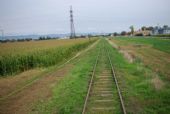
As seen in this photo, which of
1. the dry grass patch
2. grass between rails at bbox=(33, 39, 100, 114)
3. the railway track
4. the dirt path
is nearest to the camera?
the railway track

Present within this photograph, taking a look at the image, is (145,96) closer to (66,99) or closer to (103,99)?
(103,99)

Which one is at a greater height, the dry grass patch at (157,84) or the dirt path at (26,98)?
the dry grass patch at (157,84)

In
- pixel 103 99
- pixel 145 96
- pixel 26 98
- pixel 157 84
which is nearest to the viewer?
pixel 103 99

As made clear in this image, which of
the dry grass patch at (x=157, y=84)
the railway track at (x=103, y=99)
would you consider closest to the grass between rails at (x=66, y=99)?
the railway track at (x=103, y=99)

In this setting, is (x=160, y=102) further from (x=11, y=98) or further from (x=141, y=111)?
(x=11, y=98)

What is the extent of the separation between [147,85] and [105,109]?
460cm

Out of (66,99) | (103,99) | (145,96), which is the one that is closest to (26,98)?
(66,99)

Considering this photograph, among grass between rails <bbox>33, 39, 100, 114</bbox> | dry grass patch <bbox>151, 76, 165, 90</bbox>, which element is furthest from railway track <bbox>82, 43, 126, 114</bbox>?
dry grass patch <bbox>151, 76, 165, 90</bbox>

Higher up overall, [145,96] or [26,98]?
[145,96]

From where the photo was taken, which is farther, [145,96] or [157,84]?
[157,84]

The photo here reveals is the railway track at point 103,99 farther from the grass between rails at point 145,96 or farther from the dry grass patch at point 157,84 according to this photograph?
the dry grass patch at point 157,84

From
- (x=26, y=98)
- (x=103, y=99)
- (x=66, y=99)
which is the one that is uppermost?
(x=103, y=99)

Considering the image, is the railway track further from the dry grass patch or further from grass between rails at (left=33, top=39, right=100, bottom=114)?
the dry grass patch

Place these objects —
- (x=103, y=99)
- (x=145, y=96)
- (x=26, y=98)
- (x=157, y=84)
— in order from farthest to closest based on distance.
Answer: (x=157, y=84), (x=26, y=98), (x=145, y=96), (x=103, y=99)
